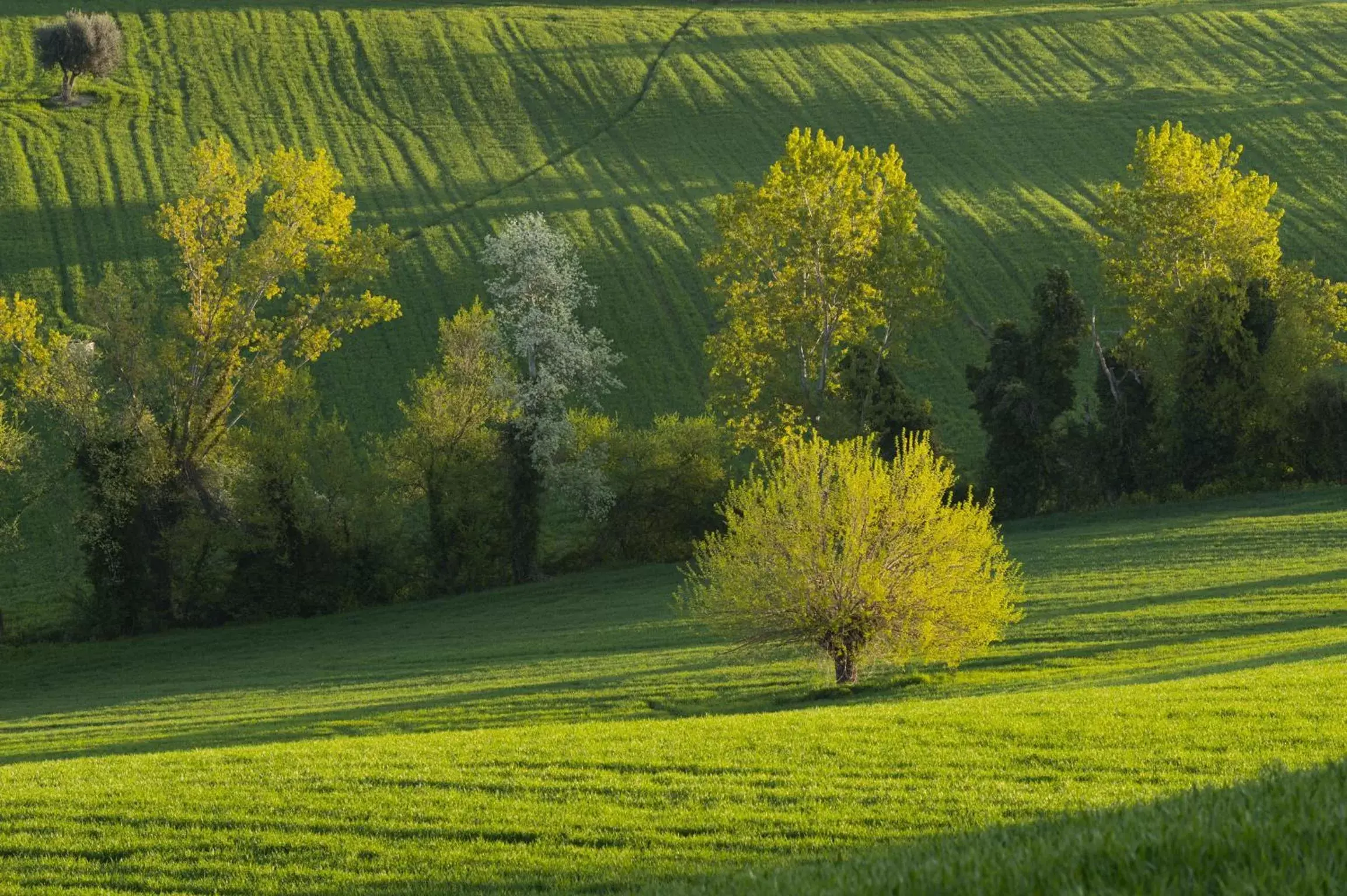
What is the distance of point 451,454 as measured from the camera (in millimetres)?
66312

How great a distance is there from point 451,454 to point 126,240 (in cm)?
4707

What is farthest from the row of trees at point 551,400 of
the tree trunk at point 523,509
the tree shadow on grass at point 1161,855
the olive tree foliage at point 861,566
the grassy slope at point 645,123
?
the tree shadow on grass at point 1161,855

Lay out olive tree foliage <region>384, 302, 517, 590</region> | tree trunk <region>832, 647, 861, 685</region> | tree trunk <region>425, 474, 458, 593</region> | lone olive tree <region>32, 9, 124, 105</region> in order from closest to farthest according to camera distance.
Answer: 1. tree trunk <region>832, 647, 861, 685</region>
2. tree trunk <region>425, 474, 458, 593</region>
3. olive tree foliage <region>384, 302, 517, 590</region>
4. lone olive tree <region>32, 9, 124, 105</region>

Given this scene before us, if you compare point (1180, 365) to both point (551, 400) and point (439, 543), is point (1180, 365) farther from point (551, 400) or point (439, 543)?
point (439, 543)

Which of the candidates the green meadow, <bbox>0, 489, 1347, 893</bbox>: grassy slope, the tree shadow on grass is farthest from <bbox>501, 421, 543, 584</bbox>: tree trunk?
the tree shadow on grass

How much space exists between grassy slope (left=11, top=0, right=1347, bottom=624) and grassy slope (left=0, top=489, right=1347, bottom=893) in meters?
43.7

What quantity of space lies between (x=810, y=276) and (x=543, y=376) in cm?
1449

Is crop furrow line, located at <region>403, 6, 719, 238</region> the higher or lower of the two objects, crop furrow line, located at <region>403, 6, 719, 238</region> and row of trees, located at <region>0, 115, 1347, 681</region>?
the higher

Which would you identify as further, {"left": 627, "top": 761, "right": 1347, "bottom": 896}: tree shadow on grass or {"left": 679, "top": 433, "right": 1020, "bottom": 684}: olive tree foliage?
{"left": 679, "top": 433, "right": 1020, "bottom": 684}: olive tree foliage

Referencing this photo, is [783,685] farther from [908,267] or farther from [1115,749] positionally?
[908,267]

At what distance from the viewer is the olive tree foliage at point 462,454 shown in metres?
65.4

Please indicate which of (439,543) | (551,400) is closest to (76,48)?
(551,400)

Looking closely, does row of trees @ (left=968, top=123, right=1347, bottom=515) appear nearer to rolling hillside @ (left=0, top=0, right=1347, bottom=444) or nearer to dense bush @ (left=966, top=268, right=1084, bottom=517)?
dense bush @ (left=966, top=268, right=1084, bottom=517)

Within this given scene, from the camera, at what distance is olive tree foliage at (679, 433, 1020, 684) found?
3155 cm
